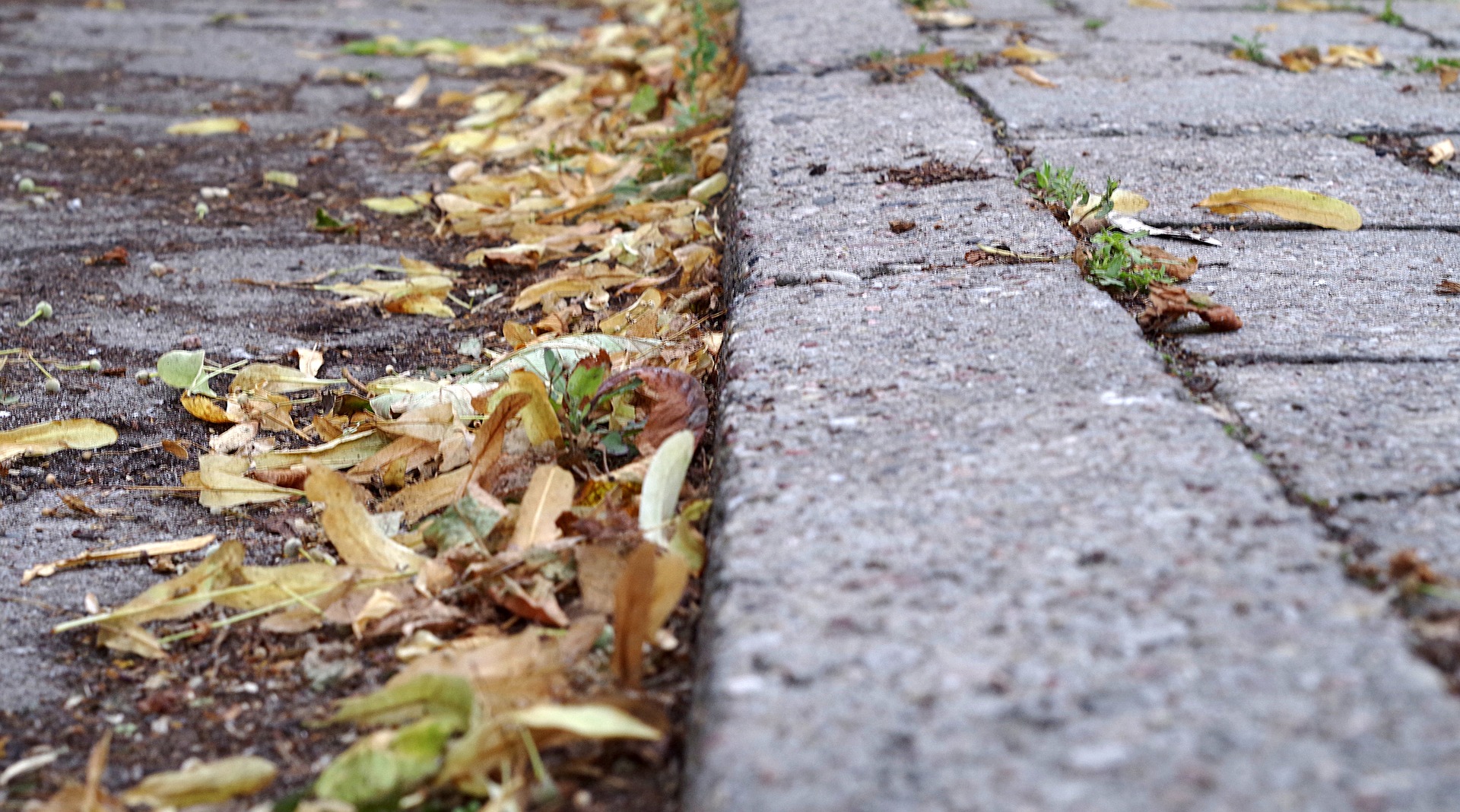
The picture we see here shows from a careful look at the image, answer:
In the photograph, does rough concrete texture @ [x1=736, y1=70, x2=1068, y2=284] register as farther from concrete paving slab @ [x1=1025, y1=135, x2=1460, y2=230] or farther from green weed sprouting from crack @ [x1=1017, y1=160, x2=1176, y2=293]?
concrete paving slab @ [x1=1025, y1=135, x2=1460, y2=230]

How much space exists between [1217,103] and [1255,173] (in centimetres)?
46

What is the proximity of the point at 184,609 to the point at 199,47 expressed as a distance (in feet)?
11.0

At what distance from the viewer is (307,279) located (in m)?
2.03

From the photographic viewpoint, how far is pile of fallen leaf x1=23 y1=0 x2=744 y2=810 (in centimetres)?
85

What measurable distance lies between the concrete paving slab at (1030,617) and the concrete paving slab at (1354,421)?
61 millimetres

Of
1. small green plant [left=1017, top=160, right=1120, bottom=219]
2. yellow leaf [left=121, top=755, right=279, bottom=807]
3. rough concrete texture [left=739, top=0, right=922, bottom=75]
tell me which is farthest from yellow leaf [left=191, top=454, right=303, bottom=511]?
rough concrete texture [left=739, top=0, right=922, bottom=75]

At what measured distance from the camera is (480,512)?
1.17 metres

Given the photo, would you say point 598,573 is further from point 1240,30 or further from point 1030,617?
point 1240,30

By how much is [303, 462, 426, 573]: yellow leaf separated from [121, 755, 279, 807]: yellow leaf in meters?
0.29

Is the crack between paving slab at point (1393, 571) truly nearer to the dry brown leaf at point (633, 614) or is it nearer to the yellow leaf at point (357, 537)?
the dry brown leaf at point (633, 614)

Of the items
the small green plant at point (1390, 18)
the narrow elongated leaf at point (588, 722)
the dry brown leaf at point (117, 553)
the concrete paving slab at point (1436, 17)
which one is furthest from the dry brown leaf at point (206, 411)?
the small green plant at point (1390, 18)

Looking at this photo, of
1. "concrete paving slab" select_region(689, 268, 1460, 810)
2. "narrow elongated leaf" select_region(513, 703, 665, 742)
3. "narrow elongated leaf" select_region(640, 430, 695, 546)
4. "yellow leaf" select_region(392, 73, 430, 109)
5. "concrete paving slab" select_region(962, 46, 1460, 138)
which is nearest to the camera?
"concrete paving slab" select_region(689, 268, 1460, 810)

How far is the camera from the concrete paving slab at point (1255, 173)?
64.0 inches

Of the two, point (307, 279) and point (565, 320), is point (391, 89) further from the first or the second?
point (565, 320)
